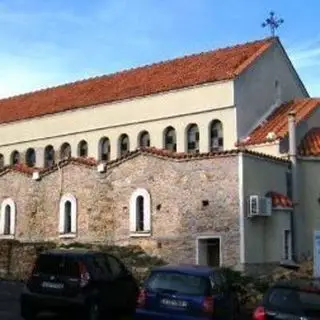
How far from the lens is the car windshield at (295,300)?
39.0 feet

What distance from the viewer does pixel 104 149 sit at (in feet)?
126

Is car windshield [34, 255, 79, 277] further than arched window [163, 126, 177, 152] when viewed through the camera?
No

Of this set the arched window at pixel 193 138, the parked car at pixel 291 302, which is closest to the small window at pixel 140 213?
the arched window at pixel 193 138

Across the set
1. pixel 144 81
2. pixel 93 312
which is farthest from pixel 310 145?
pixel 93 312

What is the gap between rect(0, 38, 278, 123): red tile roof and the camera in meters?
35.2

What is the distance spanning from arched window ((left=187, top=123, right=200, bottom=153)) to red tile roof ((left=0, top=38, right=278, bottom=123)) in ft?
7.18

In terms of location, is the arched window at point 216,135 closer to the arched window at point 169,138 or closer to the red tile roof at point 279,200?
the arched window at point 169,138

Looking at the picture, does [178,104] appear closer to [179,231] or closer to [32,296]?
[179,231]

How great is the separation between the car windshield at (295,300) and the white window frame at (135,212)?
1685 centimetres

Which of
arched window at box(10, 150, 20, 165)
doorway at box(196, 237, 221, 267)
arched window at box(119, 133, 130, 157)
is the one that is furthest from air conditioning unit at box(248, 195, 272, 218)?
arched window at box(10, 150, 20, 165)

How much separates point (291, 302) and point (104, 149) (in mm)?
27190

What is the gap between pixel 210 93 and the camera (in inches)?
1341

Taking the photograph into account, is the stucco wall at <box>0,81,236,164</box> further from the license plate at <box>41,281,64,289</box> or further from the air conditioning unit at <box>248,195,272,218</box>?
the license plate at <box>41,281,64,289</box>

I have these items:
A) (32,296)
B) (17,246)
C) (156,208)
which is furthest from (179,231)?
(32,296)
